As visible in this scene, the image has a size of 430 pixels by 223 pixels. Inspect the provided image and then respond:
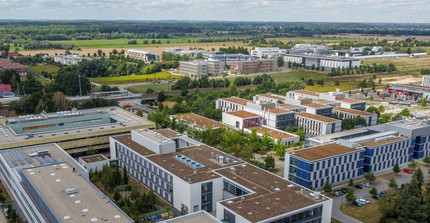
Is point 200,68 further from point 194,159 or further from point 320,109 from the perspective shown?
point 194,159

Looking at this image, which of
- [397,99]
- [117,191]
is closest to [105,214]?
[117,191]

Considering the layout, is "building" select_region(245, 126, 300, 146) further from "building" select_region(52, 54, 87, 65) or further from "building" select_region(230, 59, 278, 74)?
"building" select_region(52, 54, 87, 65)

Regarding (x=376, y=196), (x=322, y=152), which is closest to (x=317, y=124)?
(x=322, y=152)

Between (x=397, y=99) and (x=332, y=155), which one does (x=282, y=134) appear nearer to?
(x=332, y=155)

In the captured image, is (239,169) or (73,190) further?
(239,169)

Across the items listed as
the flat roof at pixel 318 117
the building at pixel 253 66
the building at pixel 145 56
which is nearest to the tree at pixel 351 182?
the flat roof at pixel 318 117
